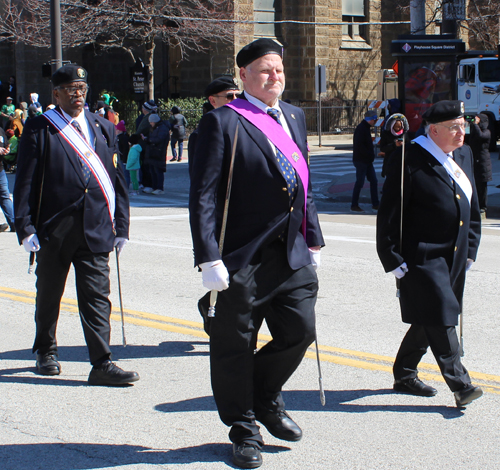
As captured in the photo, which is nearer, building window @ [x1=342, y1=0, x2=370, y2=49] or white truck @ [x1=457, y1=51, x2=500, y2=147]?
white truck @ [x1=457, y1=51, x2=500, y2=147]

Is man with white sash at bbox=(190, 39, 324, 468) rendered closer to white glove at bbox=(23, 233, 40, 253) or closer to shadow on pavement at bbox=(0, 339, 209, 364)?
white glove at bbox=(23, 233, 40, 253)

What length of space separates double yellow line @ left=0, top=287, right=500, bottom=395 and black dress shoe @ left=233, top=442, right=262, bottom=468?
67.6 inches

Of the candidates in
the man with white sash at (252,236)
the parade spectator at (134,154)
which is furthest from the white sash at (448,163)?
the parade spectator at (134,154)

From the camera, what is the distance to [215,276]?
353cm

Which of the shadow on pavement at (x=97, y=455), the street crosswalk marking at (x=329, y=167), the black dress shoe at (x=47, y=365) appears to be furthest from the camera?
the street crosswalk marking at (x=329, y=167)

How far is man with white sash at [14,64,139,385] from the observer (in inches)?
193

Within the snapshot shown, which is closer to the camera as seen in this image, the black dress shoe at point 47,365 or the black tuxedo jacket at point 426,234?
the black tuxedo jacket at point 426,234

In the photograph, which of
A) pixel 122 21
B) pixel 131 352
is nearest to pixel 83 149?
pixel 131 352

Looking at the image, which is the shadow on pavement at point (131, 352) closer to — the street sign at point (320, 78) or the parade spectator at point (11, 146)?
the parade spectator at point (11, 146)

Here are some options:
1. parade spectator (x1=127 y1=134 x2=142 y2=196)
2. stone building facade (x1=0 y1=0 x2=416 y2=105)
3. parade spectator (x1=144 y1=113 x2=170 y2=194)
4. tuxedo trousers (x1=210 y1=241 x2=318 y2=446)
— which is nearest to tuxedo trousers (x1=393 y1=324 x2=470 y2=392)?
tuxedo trousers (x1=210 y1=241 x2=318 y2=446)

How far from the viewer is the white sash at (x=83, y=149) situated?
4973 millimetres

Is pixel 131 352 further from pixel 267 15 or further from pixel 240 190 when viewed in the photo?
pixel 267 15

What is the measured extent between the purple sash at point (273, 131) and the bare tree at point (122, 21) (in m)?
25.1

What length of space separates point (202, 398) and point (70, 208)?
55.1 inches
